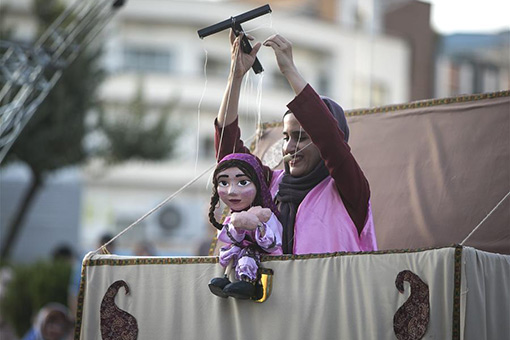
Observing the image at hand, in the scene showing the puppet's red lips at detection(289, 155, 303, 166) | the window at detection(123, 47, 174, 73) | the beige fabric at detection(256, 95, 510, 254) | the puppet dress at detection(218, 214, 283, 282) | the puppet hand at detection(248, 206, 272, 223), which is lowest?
the puppet dress at detection(218, 214, 283, 282)

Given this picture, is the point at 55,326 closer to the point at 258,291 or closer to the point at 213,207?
the point at 213,207

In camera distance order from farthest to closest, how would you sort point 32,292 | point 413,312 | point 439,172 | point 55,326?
point 32,292
point 55,326
point 439,172
point 413,312

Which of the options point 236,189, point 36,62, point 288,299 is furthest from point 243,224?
point 36,62

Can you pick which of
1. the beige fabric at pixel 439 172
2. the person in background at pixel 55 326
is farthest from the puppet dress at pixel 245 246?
the person in background at pixel 55 326

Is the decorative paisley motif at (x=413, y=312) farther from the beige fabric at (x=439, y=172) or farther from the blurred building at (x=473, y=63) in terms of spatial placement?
the blurred building at (x=473, y=63)

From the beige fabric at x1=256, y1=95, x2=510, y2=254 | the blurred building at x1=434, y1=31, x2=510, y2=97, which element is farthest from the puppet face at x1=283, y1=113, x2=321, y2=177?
the blurred building at x1=434, y1=31, x2=510, y2=97

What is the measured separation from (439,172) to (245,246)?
70.6 inches

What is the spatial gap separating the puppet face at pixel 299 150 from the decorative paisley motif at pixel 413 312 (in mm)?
861

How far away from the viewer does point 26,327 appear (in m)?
13.8

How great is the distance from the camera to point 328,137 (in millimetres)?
3996

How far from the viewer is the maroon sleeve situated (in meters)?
4.00

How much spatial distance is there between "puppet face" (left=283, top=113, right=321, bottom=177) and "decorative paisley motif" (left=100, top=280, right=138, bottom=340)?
89 centimetres

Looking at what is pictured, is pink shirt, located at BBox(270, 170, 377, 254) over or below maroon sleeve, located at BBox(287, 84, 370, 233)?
below

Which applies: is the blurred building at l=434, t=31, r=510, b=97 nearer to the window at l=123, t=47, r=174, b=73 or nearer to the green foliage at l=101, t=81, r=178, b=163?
the green foliage at l=101, t=81, r=178, b=163
